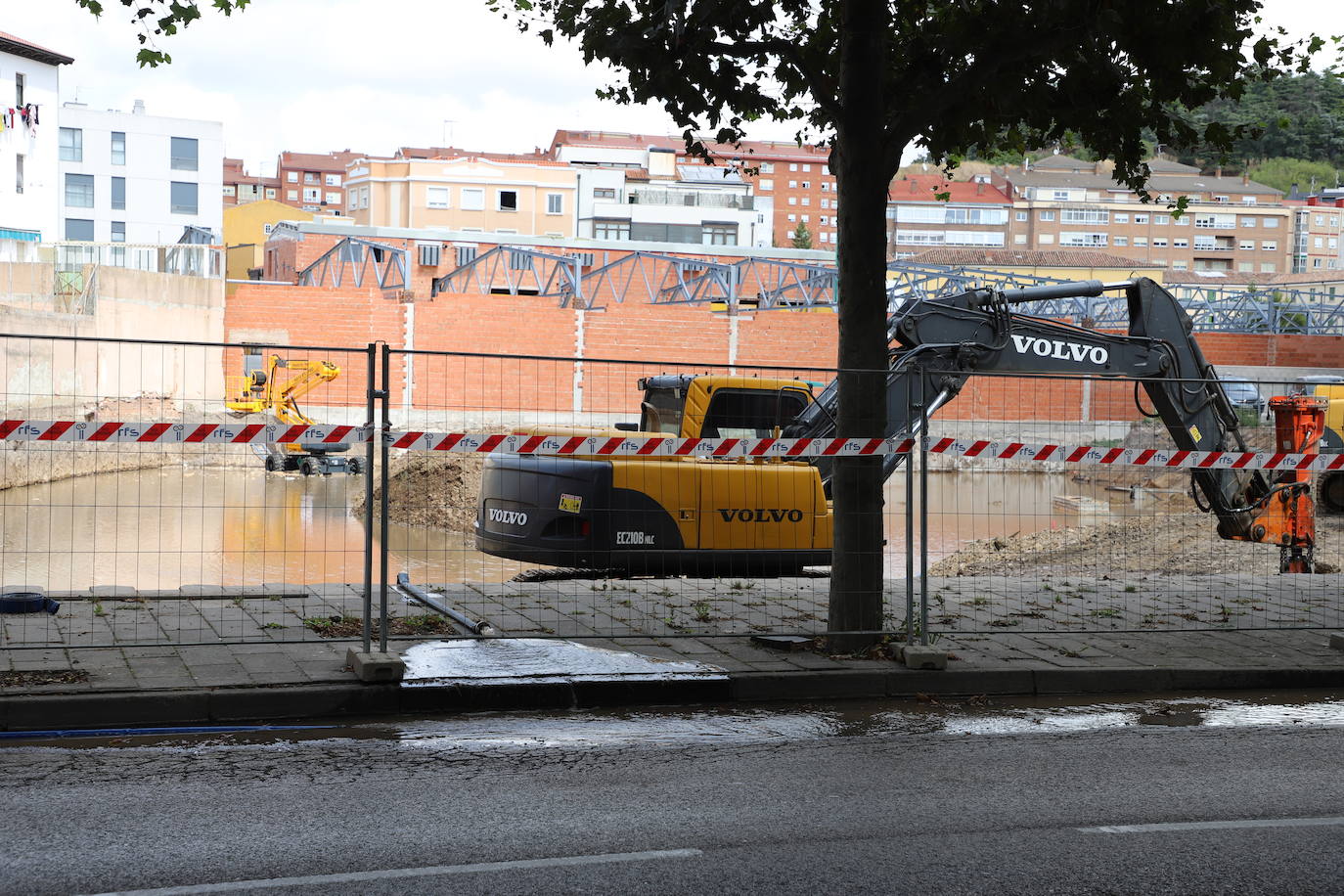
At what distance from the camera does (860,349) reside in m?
9.38

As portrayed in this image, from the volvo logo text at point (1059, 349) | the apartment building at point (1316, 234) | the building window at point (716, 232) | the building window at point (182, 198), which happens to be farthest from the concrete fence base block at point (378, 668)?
the apartment building at point (1316, 234)

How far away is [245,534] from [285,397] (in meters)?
18.2

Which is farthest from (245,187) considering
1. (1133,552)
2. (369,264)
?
(1133,552)

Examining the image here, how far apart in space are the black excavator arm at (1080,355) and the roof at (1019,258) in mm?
87738

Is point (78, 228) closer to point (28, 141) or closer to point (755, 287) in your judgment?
point (28, 141)

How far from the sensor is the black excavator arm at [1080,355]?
1391cm

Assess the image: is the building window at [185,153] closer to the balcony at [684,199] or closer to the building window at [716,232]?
the balcony at [684,199]

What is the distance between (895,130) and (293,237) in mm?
61375

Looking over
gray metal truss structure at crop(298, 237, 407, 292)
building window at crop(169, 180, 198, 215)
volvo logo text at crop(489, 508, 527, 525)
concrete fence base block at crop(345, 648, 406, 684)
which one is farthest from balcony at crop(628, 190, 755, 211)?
concrete fence base block at crop(345, 648, 406, 684)

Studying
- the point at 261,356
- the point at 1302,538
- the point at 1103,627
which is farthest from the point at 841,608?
the point at 261,356

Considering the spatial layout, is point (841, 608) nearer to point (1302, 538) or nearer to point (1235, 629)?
point (1235, 629)

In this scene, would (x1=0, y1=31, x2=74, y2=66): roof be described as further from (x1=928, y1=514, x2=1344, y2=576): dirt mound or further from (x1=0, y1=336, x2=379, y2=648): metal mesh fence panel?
(x1=928, y1=514, x2=1344, y2=576): dirt mound

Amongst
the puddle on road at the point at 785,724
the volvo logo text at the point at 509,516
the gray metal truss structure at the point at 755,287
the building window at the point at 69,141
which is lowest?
the puddle on road at the point at 785,724

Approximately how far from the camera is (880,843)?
17.6 ft
